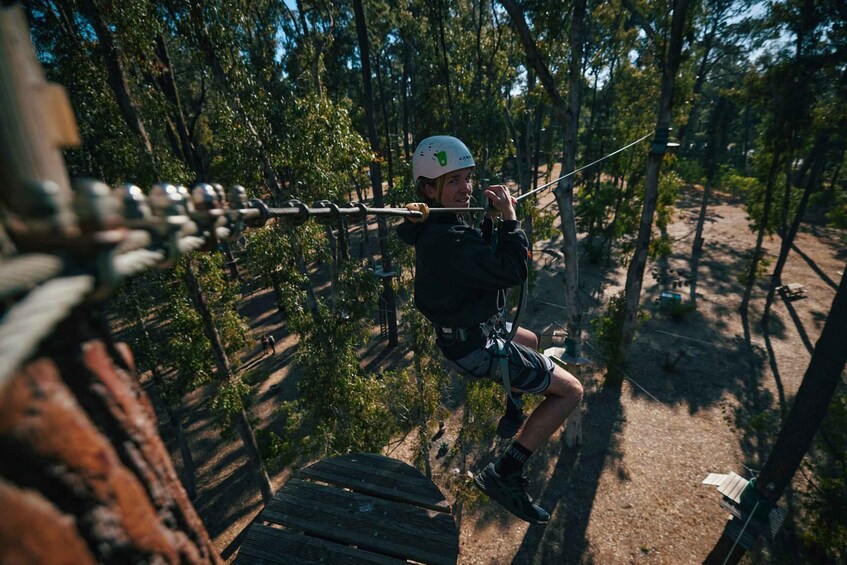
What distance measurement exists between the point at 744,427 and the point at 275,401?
17.4 meters

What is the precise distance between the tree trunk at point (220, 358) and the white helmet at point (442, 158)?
704 centimetres

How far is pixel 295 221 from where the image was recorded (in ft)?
7.48

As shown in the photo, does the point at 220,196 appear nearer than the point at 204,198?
No

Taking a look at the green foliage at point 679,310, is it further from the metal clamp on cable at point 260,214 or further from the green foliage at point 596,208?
the metal clamp on cable at point 260,214

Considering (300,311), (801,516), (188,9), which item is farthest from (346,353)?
(801,516)

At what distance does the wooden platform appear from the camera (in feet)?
12.8

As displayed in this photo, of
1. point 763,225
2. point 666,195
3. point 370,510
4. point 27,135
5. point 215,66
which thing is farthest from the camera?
point 666,195

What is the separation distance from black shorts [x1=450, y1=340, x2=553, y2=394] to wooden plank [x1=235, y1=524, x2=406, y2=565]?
204cm

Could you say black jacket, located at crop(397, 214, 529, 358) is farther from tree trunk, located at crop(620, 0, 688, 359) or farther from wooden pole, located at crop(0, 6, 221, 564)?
tree trunk, located at crop(620, 0, 688, 359)

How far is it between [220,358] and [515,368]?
341 inches

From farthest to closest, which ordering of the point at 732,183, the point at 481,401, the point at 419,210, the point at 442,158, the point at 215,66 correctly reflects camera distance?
the point at 732,183
the point at 481,401
the point at 215,66
the point at 442,158
the point at 419,210

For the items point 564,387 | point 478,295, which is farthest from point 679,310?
point 478,295

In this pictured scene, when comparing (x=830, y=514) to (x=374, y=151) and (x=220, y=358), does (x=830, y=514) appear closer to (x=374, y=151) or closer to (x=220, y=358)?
(x=220, y=358)

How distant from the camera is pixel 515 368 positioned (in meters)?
4.02
